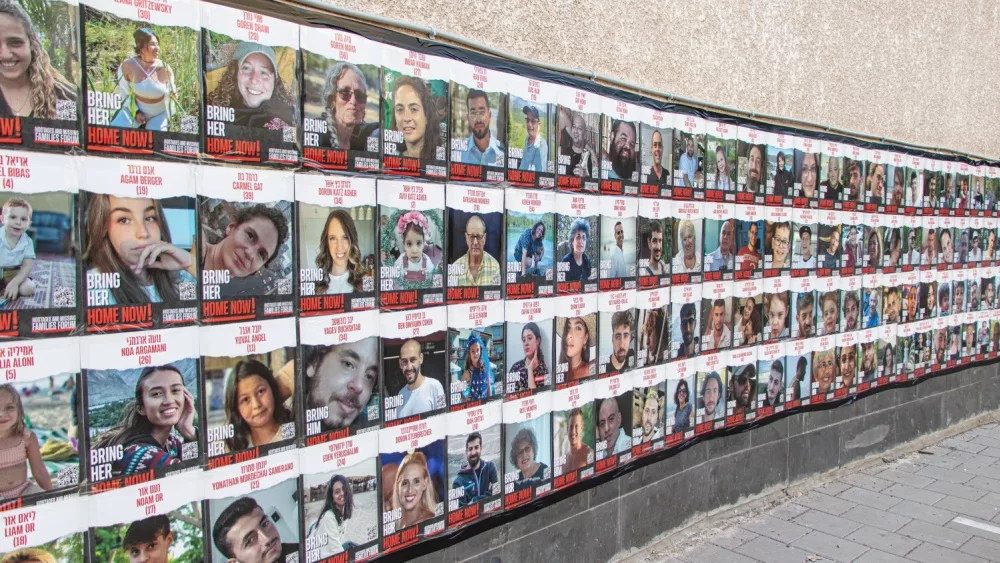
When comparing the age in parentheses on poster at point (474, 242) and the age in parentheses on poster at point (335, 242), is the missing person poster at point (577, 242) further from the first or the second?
the age in parentheses on poster at point (335, 242)

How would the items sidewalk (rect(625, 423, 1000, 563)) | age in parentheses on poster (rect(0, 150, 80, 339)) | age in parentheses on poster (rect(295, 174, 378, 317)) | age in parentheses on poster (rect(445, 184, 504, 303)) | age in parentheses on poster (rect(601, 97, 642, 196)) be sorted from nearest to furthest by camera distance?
age in parentheses on poster (rect(0, 150, 80, 339)) < age in parentheses on poster (rect(295, 174, 378, 317)) < age in parentheses on poster (rect(445, 184, 504, 303)) < age in parentheses on poster (rect(601, 97, 642, 196)) < sidewalk (rect(625, 423, 1000, 563))

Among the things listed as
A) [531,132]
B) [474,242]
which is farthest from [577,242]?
[474,242]

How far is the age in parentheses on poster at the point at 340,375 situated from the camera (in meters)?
Result: 2.58

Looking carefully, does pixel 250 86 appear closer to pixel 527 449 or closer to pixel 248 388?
pixel 248 388

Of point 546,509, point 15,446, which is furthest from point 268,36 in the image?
point 546,509

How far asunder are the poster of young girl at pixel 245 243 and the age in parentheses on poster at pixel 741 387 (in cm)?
331

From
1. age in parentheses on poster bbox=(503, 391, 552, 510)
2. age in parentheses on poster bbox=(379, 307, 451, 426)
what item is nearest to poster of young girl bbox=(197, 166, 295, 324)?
age in parentheses on poster bbox=(379, 307, 451, 426)

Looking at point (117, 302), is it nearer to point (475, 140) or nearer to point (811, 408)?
point (475, 140)

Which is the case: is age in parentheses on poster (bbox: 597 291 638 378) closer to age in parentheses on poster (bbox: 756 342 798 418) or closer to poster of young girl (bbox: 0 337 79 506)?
age in parentheses on poster (bbox: 756 342 798 418)

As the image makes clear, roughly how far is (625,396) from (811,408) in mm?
2316

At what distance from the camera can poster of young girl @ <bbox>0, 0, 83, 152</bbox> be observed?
190 cm

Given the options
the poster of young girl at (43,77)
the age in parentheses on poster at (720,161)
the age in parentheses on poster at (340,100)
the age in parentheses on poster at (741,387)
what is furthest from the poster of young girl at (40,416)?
the age in parentheses on poster at (741,387)

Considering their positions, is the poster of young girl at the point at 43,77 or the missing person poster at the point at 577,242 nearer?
the poster of young girl at the point at 43,77

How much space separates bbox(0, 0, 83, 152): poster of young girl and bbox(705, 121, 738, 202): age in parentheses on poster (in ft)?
11.6
